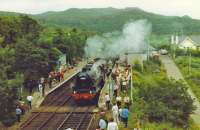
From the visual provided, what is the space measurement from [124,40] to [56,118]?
24.5 m

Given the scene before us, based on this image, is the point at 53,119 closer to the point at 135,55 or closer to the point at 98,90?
the point at 98,90

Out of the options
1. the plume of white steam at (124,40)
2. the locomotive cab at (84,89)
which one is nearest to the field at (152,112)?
the locomotive cab at (84,89)

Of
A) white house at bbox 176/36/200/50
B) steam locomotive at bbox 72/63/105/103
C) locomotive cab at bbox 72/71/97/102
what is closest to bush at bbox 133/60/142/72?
steam locomotive at bbox 72/63/105/103

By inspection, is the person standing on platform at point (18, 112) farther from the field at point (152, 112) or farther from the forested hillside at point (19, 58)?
the field at point (152, 112)

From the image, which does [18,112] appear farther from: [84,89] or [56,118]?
[84,89]

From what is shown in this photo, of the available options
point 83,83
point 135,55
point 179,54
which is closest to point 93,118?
point 83,83

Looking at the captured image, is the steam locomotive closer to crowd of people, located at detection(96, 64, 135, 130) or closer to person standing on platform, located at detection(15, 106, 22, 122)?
crowd of people, located at detection(96, 64, 135, 130)

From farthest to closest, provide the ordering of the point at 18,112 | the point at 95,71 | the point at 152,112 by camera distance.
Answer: the point at 95,71, the point at 152,112, the point at 18,112

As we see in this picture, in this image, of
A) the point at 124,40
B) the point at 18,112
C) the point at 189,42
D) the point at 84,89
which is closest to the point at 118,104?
the point at 18,112

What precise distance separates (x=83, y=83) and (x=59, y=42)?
87.3 ft

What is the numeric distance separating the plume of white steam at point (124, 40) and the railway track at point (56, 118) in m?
16.4

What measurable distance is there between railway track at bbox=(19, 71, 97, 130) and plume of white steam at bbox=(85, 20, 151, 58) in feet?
53.7

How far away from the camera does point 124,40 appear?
2282 inches

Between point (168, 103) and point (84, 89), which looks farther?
point (168, 103)
